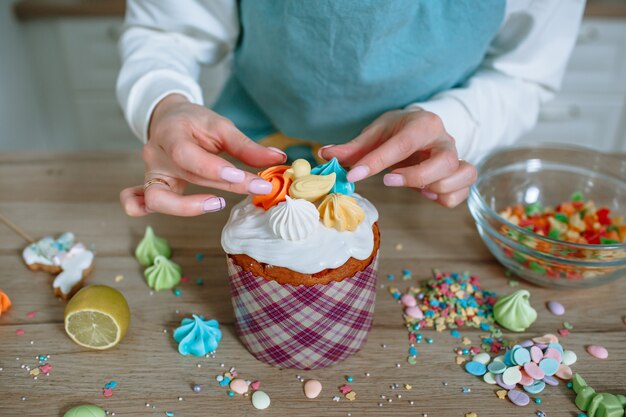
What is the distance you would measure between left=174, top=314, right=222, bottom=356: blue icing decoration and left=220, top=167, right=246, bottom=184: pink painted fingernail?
0.62ft

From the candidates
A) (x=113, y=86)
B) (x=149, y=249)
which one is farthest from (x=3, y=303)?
(x=113, y=86)

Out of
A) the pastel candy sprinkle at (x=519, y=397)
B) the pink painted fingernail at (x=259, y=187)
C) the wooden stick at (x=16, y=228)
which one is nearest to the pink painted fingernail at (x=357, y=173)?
the pink painted fingernail at (x=259, y=187)

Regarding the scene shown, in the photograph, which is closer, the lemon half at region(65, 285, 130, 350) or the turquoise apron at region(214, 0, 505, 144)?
the lemon half at region(65, 285, 130, 350)

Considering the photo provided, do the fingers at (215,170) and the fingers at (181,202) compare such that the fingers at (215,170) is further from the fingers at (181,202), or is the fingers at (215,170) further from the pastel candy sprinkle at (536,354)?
the pastel candy sprinkle at (536,354)

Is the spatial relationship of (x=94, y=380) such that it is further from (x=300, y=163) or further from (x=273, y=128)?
(x=273, y=128)

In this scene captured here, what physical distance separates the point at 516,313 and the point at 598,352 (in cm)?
11

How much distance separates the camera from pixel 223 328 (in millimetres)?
746

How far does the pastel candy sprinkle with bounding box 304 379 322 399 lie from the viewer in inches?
25.7

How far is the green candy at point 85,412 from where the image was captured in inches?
23.8

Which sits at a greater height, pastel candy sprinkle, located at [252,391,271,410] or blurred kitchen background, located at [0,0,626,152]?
pastel candy sprinkle, located at [252,391,271,410]

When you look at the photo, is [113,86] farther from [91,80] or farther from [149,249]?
[149,249]

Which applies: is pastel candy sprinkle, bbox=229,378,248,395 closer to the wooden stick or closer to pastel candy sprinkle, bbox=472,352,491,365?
pastel candy sprinkle, bbox=472,352,491,365

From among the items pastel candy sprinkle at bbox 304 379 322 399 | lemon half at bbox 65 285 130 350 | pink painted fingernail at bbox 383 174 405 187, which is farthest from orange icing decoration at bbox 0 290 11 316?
pink painted fingernail at bbox 383 174 405 187

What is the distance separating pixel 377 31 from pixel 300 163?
0.28 meters
